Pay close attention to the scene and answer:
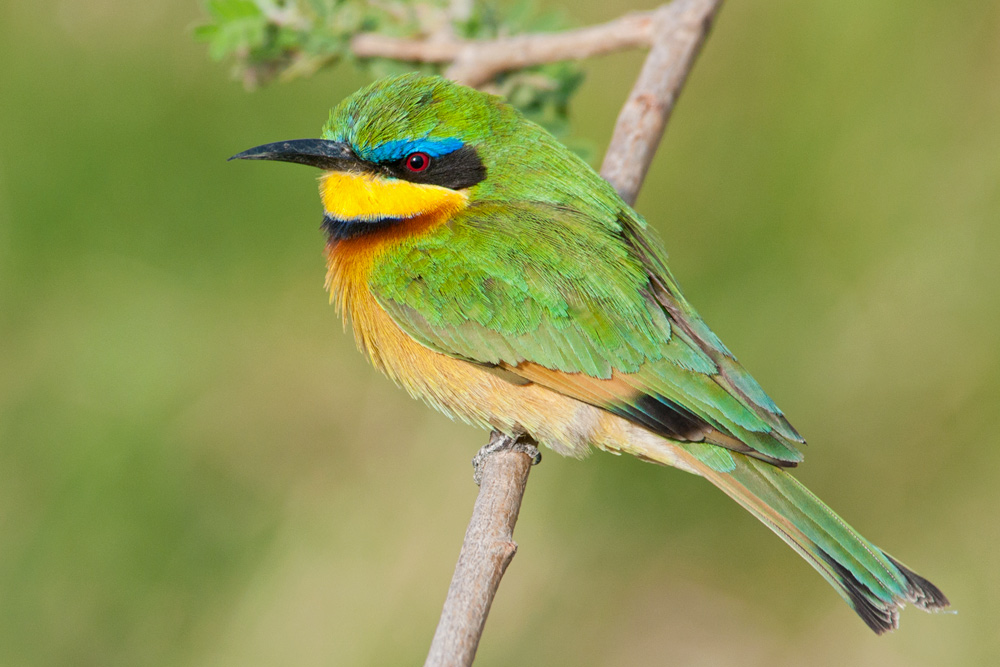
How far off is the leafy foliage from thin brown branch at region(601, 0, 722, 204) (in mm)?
339

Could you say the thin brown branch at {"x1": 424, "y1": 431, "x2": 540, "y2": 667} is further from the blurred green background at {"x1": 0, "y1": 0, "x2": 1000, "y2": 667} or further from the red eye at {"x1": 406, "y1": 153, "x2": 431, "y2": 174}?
the blurred green background at {"x1": 0, "y1": 0, "x2": 1000, "y2": 667}

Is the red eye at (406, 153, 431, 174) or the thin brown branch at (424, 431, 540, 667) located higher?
the red eye at (406, 153, 431, 174)

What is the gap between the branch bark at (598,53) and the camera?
7.96 feet

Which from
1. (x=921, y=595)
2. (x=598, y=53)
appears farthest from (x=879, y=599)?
(x=598, y=53)

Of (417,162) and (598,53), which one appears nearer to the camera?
(417,162)

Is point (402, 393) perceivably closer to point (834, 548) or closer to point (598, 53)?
point (598, 53)

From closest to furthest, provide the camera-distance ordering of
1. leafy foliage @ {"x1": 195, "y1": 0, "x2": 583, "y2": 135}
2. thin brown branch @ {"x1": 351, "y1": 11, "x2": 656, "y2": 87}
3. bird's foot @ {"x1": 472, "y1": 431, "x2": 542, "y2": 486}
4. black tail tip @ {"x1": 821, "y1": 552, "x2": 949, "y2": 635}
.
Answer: black tail tip @ {"x1": 821, "y1": 552, "x2": 949, "y2": 635}, bird's foot @ {"x1": 472, "y1": 431, "x2": 542, "y2": 486}, leafy foliage @ {"x1": 195, "y1": 0, "x2": 583, "y2": 135}, thin brown branch @ {"x1": 351, "y1": 11, "x2": 656, "y2": 87}

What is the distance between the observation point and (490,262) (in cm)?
255

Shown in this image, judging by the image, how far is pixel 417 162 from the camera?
271 centimetres

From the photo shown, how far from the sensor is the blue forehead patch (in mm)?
2680

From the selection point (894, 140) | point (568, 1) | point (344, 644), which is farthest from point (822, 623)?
point (568, 1)

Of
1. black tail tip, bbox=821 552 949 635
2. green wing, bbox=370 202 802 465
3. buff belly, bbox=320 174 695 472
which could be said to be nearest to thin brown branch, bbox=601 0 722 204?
green wing, bbox=370 202 802 465

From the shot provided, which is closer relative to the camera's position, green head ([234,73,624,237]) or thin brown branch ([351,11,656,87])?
green head ([234,73,624,237])

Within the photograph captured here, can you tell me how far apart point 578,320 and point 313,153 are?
84cm
